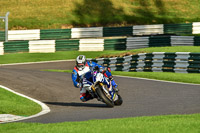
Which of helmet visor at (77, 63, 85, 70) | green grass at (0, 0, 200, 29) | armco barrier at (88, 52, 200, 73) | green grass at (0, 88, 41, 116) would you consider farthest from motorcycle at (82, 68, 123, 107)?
green grass at (0, 0, 200, 29)

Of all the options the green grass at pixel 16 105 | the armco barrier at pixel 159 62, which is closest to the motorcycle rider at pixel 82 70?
the green grass at pixel 16 105

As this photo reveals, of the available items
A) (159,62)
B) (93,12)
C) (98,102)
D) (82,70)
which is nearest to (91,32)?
(93,12)

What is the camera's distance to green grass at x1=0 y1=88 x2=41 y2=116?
11.9 m

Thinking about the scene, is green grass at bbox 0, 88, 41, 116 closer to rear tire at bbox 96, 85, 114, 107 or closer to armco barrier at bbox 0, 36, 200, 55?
rear tire at bbox 96, 85, 114, 107

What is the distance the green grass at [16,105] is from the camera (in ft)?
39.0

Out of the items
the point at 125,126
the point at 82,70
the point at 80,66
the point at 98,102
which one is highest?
the point at 80,66

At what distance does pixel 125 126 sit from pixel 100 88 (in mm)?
3386

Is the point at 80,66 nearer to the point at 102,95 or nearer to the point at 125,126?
the point at 102,95

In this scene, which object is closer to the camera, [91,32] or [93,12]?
[91,32]

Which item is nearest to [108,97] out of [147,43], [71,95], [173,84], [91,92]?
[91,92]

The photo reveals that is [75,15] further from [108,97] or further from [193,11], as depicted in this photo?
[108,97]

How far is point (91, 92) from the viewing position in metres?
12.4

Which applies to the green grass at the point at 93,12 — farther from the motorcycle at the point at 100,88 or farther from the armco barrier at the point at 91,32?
the motorcycle at the point at 100,88

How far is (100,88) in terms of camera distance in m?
12.1
